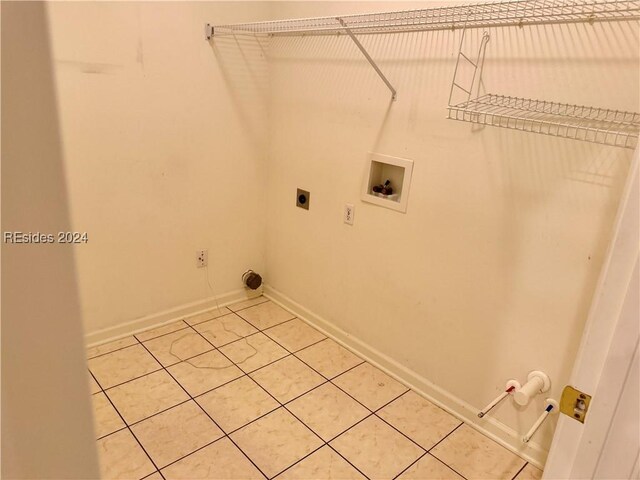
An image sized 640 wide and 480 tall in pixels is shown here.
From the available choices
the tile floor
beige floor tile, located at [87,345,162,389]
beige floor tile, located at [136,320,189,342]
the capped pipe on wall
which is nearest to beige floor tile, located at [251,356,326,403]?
the tile floor

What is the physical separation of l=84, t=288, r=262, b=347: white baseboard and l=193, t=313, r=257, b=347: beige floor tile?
0.13 m

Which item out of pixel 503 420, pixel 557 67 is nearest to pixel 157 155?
pixel 557 67

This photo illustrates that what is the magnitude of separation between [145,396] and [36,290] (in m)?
1.73

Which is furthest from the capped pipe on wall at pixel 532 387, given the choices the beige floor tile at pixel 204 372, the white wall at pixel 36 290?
the white wall at pixel 36 290

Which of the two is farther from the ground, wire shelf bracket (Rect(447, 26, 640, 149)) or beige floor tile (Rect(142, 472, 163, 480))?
wire shelf bracket (Rect(447, 26, 640, 149))

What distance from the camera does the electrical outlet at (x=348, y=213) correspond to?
2256 millimetres

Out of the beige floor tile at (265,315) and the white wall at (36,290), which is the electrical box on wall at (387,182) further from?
the white wall at (36,290)

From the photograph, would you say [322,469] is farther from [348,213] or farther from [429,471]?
[348,213]

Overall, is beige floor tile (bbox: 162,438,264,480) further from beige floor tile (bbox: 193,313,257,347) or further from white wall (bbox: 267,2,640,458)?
white wall (bbox: 267,2,640,458)

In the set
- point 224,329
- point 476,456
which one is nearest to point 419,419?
point 476,456

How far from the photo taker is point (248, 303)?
2.88 m

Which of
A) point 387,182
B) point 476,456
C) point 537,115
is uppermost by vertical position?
point 537,115

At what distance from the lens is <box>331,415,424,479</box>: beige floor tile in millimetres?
1661

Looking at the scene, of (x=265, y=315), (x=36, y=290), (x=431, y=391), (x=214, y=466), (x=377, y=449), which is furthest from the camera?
(x=265, y=315)
